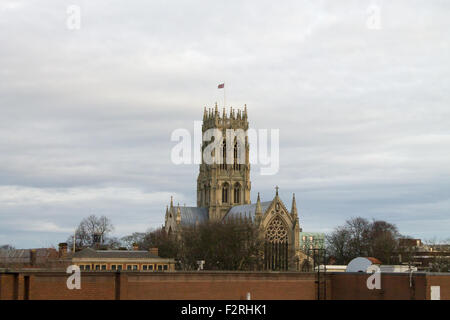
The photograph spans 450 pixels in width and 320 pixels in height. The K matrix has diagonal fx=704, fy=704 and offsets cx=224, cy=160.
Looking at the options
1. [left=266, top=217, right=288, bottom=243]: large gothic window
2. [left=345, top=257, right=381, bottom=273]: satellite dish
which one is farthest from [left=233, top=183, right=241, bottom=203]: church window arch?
[left=345, top=257, right=381, bottom=273]: satellite dish

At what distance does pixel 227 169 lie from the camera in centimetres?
14950

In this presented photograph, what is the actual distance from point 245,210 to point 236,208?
6229 millimetres

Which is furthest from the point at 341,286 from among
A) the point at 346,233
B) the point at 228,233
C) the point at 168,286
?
the point at 346,233

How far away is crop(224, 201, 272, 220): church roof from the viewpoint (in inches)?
5261

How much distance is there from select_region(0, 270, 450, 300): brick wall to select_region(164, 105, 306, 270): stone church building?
2819 inches

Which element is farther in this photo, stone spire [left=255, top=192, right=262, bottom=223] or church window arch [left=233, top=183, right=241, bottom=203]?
church window arch [left=233, top=183, right=241, bottom=203]

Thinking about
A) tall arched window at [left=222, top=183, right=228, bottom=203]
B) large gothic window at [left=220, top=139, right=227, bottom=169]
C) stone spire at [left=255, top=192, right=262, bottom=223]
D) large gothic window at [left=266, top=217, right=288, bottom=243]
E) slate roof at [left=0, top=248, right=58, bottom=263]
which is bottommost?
slate roof at [left=0, top=248, right=58, bottom=263]

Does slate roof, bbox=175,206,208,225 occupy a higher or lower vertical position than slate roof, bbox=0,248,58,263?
higher

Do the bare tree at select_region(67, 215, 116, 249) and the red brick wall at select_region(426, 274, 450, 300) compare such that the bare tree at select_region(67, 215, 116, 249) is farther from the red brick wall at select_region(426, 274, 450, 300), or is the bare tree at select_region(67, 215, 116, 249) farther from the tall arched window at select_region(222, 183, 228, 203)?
the red brick wall at select_region(426, 274, 450, 300)

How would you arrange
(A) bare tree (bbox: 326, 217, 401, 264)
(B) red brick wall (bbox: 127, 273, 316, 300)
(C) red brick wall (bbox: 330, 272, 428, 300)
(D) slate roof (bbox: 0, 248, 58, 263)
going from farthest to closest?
(A) bare tree (bbox: 326, 217, 401, 264) < (D) slate roof (bbox: 0, 248, 58, 263) < (C) red brick wall (bbox: 330, 272, 428, 300) < (B) red brick wall (bbox: 127, 273, 316, 300)

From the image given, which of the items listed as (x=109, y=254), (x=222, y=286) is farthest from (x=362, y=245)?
(x=222, y=286)

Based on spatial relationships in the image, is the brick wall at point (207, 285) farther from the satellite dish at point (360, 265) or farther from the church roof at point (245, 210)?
the church roof at point (245, 210)
